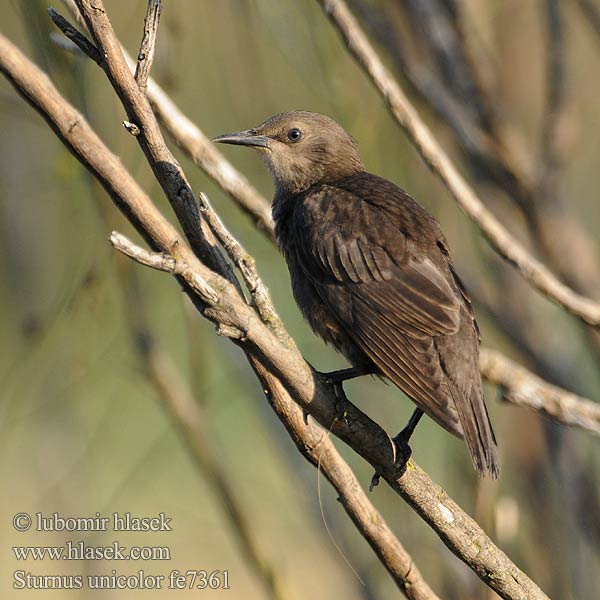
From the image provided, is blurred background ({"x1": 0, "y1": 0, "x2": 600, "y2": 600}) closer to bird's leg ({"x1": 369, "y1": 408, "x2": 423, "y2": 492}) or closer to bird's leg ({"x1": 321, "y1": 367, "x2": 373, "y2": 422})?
bird's leg ({"x1": 369, "y1": 408, "x2": 423, "y2": 492})

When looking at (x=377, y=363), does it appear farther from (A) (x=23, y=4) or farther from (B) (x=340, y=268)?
(A) (x=23, y=4)

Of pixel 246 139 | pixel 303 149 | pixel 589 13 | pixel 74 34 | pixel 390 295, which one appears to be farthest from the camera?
pixel 303 149

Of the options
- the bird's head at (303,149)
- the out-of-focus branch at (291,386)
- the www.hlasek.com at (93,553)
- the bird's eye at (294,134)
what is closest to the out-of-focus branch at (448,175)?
the bird's head at (303,149)

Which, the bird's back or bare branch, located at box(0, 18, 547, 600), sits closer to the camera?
bare branch, located at box(0, 18, 547, 600)

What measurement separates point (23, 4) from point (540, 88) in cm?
476

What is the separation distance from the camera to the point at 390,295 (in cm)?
398

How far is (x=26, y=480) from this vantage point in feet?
18.0

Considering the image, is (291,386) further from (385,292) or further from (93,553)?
(93,553)

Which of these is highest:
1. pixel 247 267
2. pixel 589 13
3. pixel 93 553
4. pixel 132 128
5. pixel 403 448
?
pixel 589 13

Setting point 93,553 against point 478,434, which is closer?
point 478,434

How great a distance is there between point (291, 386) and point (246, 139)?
2.30 metres

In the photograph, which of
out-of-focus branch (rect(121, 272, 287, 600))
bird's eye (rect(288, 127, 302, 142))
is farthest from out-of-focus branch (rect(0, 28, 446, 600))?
bird's eye (rect(288, 127, 302, 142))

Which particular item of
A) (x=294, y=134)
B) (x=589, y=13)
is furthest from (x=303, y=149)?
(x=589, y=13)

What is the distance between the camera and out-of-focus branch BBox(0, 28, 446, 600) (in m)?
2.61
